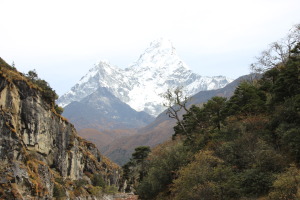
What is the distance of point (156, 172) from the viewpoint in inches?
1711

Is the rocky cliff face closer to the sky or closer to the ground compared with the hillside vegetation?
closer to the sky

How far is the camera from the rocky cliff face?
50219 millimetres

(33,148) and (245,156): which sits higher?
(33,148)

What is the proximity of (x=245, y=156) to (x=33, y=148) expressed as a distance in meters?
47.6

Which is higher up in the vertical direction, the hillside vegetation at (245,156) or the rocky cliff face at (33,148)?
the rocky cliff face at (33,148)

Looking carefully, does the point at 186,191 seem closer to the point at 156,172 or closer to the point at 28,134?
the point at 156,172

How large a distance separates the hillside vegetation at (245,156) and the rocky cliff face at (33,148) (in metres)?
19.4

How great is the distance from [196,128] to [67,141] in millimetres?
38308

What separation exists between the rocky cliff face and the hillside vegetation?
19356 mm

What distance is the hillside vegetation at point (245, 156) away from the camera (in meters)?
27.0

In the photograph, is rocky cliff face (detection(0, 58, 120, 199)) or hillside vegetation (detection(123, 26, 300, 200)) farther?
rocky cliff face (detection(0, 58, 120, 199))

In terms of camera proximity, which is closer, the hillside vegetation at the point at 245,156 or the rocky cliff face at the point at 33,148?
the hillside vegetation at the point at 245,156

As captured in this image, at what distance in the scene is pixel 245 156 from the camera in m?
31.8

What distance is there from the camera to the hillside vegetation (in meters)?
27.0
